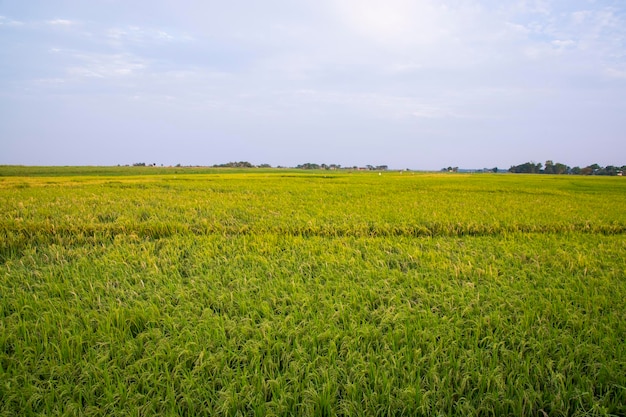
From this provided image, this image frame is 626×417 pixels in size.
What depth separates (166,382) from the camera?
85.8 inches

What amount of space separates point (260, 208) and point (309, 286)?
20.7 feet

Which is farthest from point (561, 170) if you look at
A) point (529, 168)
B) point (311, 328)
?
point (311, 328)

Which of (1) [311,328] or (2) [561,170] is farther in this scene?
(2) [561,170]

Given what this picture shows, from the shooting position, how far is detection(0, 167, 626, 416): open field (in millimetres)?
2006

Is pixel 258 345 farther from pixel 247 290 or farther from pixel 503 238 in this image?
pixel 503 238

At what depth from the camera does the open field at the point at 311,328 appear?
2.01 m

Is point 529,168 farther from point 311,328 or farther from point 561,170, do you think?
point 311,328

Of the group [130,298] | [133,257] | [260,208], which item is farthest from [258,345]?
[260,208]

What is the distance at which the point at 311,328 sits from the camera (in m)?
2.74

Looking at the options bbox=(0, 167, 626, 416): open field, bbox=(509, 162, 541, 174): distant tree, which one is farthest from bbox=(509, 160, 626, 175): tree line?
bbox=(0, 167, 626, 416): open field

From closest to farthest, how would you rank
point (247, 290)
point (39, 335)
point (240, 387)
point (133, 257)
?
point (240, 387) < point (39, 335) < point (247, 290) < point (133, 257)

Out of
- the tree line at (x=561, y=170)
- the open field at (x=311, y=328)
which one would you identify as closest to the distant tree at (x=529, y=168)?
the tree line at (x=561, y=170)

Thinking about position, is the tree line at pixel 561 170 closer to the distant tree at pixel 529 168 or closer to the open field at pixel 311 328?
the distant tree at pixel 529 168

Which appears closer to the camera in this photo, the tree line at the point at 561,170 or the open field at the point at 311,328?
the open field at the point at 311,328
